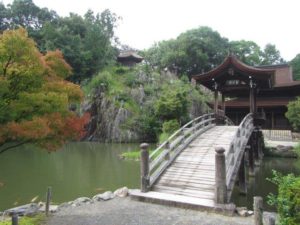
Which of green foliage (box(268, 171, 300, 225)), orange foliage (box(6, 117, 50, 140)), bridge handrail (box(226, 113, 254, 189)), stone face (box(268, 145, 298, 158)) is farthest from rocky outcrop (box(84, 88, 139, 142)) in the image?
green foliage (box(268, 171, 300, 225))

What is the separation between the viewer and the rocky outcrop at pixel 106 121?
3659cm

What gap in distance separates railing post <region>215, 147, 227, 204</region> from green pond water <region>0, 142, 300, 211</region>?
4135mm

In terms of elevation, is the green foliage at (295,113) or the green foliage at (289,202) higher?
the green foliage at (295,113)

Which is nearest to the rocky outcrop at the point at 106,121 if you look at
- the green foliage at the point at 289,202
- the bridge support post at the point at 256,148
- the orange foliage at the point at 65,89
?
the bridge support post at the point at 256,148

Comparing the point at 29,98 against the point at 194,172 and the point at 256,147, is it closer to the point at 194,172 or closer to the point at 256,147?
the point at 194,172

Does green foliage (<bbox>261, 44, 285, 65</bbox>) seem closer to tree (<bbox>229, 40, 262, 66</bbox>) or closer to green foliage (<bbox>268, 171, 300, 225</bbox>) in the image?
tree (<bbox>229, 40, 262, 66</bbox>)

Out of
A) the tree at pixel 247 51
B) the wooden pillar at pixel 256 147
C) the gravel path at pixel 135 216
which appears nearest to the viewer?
the gravel path at pixel 135 216

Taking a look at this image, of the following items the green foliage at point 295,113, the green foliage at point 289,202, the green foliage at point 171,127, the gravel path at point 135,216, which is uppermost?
the green foliage at point 295,113

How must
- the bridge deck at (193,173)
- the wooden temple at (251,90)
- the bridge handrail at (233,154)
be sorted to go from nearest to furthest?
the bridge deck at (193,173), the bridge handrail at (233,154), the wooden temple at (251,90)

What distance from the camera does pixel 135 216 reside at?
9570mm

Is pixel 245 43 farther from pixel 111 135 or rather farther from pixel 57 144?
pixel 57 144

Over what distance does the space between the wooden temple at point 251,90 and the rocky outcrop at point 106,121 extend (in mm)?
11354

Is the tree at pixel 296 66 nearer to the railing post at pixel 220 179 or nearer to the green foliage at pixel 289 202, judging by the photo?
the railing post at pixel 220 179

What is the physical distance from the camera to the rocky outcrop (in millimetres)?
36594
